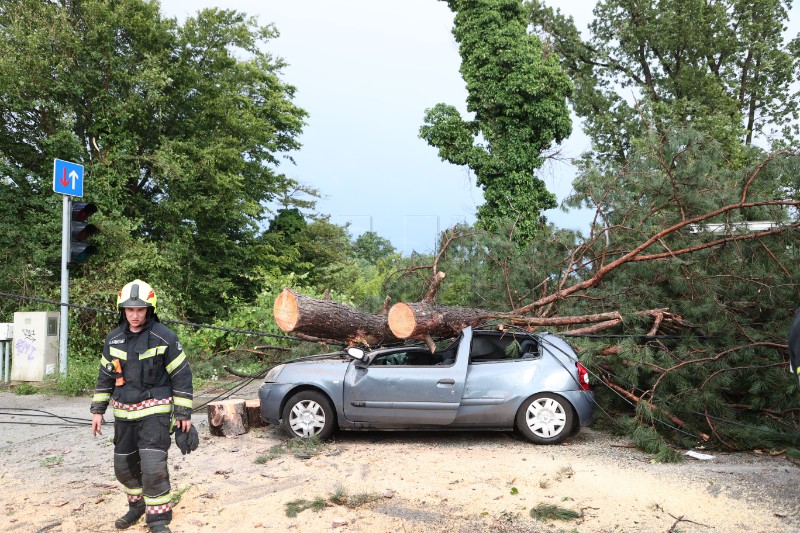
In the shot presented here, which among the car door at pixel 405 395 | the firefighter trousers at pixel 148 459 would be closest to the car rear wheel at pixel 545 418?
the car door at pixel 405 395

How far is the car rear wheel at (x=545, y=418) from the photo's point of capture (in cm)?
652

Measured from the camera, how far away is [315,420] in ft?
21.8

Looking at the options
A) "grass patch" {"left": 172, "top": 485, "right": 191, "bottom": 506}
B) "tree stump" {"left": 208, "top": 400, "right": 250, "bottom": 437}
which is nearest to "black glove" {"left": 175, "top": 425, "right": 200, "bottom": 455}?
"grass patch" {"left": 172, "top": 485, "right": 191, "bottom": 506}

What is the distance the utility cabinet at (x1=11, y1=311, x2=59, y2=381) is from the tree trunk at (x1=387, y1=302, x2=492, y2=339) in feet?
26.8

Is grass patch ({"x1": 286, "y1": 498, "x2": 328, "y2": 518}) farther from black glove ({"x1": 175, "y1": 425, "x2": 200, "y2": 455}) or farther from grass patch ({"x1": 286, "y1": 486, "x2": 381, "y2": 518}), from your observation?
black glove ({"x1": 175, "y1": 425, "x2": 200, "y2": 455})

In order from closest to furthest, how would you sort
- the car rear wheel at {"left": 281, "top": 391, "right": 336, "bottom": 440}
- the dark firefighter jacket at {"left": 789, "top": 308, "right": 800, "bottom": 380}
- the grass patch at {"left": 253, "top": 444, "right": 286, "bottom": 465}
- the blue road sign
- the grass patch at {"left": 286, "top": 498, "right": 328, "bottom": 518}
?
the dark firefighter jacket at {"left": 789, "top": 308, "right": 800, "bottom": 380} → the grass patch at {"left": 286, "top": 498, "right": 328, "bottom": 518} → the grass patch at {"left": 253, "top": 444, "right": 286, "bottom": 465} → the car rear wheel at {"left": 281, "top": 391, "right": 336, "bottom": 440} → the blue road sign

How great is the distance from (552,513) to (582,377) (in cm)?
237

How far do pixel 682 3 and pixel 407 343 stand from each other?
2315 cm

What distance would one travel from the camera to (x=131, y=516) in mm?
4398

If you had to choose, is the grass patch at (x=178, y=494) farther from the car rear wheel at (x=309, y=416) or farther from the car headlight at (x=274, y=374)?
the car headlight at (x=274, y=374)

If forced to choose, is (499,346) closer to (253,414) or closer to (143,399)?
(253,414)

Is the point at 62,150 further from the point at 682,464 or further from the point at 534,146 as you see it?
the point at 682,464

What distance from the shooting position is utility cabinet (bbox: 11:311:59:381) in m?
11.5

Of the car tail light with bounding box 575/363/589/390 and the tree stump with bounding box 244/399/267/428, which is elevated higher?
the car tail light with bounding box 575/363/589/390
